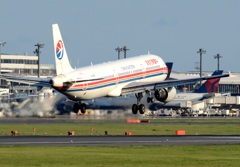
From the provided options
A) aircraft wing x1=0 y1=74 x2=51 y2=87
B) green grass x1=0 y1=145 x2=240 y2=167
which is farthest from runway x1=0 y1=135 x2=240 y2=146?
aircraft wing x1=0 y1=74 x2=51 y2=87

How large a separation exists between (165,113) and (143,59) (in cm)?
8736

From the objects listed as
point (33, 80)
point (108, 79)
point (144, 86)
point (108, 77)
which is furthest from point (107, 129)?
point (33, 80)

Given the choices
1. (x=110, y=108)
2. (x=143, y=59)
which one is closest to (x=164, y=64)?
(x=143, y=59)

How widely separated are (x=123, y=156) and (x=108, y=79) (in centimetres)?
3755

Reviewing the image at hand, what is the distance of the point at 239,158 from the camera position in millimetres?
60688

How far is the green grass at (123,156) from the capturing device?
183ft

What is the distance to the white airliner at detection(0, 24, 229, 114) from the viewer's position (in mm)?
94312

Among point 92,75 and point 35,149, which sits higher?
point 92,75

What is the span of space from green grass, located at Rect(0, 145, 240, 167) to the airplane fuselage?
72.7ft

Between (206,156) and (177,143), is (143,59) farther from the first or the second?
(206,156)

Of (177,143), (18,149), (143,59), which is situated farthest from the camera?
(143,59)

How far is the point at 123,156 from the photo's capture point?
6194cm

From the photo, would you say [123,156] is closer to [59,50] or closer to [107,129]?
[59,50]

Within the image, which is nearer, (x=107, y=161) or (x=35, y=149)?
(x=107, y=161)
